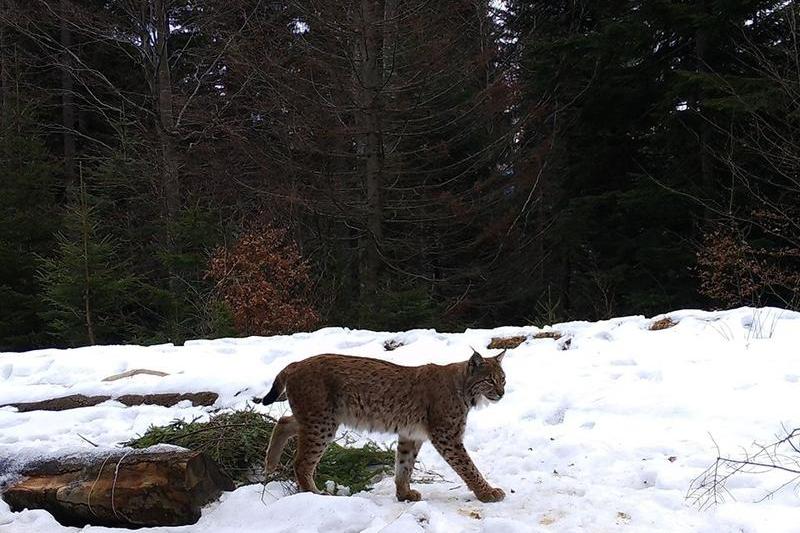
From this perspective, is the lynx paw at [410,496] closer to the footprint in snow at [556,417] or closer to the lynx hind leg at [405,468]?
the lynx hind leg at [405,468]

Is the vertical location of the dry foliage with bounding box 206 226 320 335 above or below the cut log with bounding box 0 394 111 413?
above

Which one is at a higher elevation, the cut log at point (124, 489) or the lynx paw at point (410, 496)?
the cut log at point (124, 489)

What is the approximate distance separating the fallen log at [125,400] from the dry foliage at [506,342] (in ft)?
12.1

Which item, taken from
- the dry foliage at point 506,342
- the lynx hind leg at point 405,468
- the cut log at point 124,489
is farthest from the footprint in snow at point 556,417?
the cut log at point 124,489

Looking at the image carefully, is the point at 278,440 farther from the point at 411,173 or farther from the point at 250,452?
the point at 411,173

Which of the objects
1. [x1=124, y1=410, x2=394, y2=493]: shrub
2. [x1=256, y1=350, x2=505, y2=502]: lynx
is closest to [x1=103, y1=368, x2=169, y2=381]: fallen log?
[x1=124, y1=410, x2=394, y2=493]: shrub

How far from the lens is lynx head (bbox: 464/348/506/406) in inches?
194

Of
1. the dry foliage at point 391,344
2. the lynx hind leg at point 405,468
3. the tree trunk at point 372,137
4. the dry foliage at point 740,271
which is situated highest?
the tree trunk at point 372,137

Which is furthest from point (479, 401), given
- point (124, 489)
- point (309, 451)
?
point (124, 489)

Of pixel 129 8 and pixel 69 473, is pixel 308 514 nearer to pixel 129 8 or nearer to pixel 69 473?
pixel 69 473

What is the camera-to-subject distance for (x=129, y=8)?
1773 centimetres

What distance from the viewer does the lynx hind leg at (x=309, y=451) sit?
462 centimetres

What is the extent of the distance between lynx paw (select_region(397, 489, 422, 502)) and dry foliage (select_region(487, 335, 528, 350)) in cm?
400

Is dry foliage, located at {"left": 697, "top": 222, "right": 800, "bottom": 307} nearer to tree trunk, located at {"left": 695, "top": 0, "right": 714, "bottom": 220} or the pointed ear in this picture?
tree trunk, located at {"left": 695, "top": 0, "right": 714, "bottom": 220}
